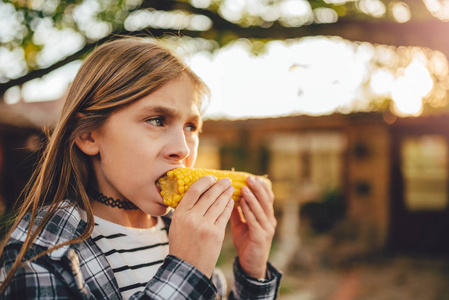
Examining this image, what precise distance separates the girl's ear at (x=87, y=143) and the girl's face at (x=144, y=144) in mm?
12

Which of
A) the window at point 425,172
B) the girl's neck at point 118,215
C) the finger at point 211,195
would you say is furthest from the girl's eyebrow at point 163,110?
the window at point 425,172

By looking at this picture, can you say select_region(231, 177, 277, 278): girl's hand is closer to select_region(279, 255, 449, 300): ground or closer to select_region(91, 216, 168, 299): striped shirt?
select_region(91, 216, 168, 299): striped shirt

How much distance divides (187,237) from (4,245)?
1.78 ft

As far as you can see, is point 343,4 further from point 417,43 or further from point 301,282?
point 301,282

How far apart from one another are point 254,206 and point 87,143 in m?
0.74

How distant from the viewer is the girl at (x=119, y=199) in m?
1.05

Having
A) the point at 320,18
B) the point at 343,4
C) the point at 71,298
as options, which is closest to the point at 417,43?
the point at 320,18

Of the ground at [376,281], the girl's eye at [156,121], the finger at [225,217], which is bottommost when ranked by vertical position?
the ground at [376,281]

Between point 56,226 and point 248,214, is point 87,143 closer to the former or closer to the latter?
point 56,226

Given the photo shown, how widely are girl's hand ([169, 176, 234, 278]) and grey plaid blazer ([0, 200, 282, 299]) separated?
0.04m

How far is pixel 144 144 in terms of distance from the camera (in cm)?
123

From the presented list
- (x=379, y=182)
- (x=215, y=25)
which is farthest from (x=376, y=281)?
(x=215, y=25)

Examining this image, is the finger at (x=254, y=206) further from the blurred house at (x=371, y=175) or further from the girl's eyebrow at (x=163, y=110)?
the blurred house at (x=371, y=175)

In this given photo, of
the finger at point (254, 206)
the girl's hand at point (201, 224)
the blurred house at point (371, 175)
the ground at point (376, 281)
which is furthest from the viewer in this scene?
the blurred house at point (371, 175)
